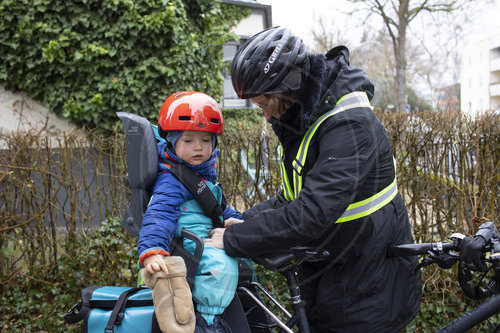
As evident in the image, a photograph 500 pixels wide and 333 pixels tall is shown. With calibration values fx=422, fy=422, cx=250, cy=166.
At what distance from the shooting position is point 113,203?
15.8ft

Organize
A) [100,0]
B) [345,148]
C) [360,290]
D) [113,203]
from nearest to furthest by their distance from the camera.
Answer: [345,148] < [360,290] < [113,203] < [100,0]

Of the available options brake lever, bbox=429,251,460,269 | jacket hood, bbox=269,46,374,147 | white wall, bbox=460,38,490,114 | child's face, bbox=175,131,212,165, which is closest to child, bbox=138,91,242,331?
child's face, bbox=175,131,212,165

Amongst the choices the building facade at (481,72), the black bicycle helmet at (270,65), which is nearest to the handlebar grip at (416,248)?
the black bicycle helmet at (270,65)

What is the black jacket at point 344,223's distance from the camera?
5.54 feet

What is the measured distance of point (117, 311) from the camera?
198 cm

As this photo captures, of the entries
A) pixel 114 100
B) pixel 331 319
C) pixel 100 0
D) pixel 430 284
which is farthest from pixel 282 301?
pixel 100 0

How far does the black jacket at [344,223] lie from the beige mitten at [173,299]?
25 centimetres

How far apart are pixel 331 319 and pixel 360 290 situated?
208 millimetres

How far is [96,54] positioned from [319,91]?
275 inches

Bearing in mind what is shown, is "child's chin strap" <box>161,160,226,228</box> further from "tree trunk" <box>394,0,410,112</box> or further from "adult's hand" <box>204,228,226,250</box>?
"tree trunk" <box>394,0,410,112</box>

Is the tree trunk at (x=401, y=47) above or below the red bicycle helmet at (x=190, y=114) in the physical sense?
above

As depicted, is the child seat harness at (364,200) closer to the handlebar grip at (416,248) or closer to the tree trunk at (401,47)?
the handlebar grip at (416,248)

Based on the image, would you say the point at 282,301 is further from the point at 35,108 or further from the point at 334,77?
the point at 35,108

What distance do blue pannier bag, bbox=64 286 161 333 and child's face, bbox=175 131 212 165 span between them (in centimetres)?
71
